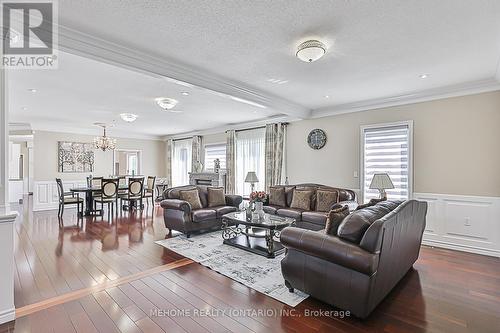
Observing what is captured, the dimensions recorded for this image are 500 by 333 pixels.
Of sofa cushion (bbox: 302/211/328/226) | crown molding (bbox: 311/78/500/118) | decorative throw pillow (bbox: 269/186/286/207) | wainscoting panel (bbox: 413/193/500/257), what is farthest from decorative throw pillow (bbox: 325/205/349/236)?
crown molding (bbox: 311/78/500/118)

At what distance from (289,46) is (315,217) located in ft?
9.89

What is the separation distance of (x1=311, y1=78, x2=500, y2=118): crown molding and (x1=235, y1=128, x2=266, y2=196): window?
1.90 m

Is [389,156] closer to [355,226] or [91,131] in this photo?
[355,226]

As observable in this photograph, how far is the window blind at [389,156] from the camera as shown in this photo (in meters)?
4.88

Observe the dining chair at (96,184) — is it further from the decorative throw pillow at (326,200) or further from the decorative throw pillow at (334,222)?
the decorative throw pillow at (334,222)

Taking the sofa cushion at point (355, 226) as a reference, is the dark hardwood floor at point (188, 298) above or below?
below

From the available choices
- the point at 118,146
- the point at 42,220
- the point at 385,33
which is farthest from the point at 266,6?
the point at 118,146

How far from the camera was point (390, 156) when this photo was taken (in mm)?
5035

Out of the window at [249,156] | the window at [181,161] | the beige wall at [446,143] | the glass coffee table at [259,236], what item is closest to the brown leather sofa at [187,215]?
the glass coffee table at [259,236]

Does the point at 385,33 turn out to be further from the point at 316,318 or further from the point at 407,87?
the point at 316,318

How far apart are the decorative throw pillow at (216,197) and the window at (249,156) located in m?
1.59

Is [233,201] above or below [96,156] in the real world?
below

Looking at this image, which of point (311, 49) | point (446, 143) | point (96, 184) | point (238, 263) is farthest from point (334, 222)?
point (96, 184)

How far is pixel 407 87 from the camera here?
4.41 metres
